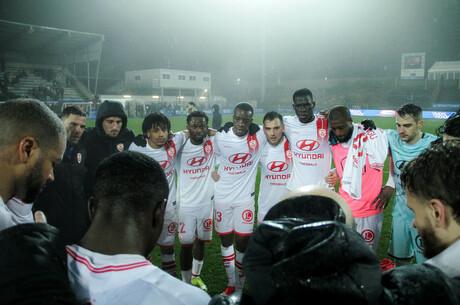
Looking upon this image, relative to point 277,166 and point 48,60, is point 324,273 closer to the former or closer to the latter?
point 277,166

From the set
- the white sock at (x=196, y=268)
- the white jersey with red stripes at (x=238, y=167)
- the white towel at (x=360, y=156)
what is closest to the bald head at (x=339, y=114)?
the white towel at (x=360, y=156)

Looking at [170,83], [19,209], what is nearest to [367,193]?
[19,209]

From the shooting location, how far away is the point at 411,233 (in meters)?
3.98

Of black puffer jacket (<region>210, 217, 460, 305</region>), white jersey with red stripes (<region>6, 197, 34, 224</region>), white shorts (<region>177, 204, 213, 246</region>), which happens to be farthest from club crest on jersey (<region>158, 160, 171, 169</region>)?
black puffer jacket (<region>210, 217, 460, 305</region>)

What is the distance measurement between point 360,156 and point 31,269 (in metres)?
3.99

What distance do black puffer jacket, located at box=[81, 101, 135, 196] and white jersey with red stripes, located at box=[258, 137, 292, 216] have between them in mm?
1938

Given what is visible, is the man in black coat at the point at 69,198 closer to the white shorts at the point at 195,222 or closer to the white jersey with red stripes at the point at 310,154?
the white shorts at the point at 195,222

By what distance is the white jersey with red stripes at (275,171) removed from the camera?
470 cm

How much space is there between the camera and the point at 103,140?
14.0ft

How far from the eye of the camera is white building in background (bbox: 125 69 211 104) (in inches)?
1955

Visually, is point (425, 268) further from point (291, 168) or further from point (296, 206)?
point (291, 168)

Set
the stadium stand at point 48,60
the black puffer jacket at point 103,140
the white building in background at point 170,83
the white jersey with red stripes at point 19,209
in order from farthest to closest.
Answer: the white building in background at point 170,83, the stadium stand at point 48,60, the black puffer jacket at point 103,140, the white jersey with red stripes at point 19,209

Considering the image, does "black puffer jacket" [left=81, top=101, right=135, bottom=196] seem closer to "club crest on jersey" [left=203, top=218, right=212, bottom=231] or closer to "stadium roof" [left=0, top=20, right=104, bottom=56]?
"club crest on jersey" [left=203, top=218, right=212, bottom=231]

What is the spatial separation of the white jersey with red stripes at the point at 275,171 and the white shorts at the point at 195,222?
807mm
